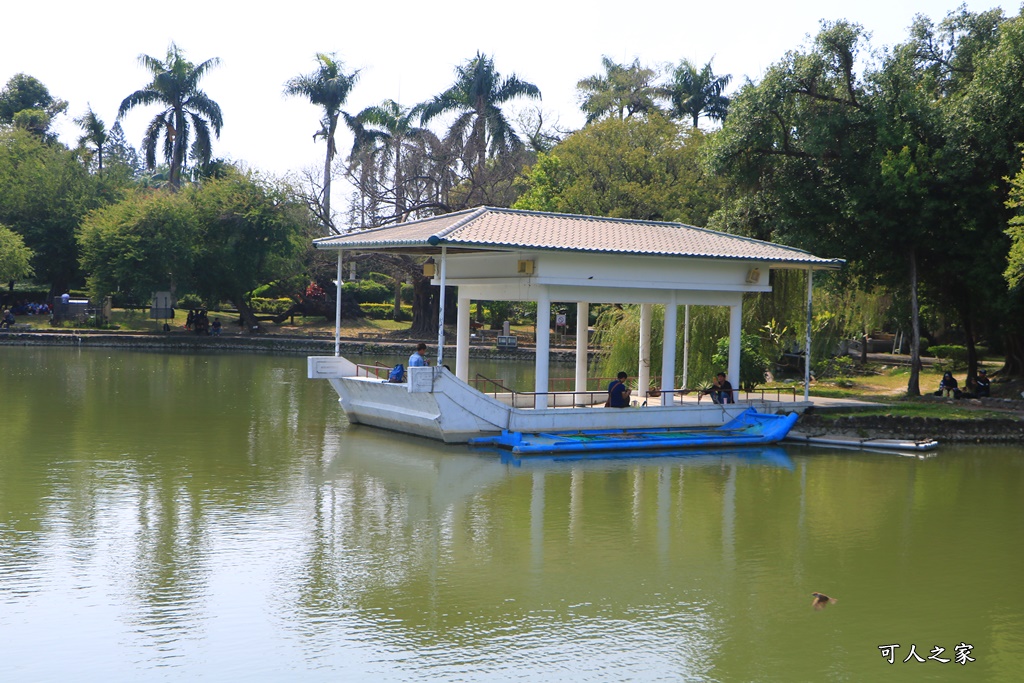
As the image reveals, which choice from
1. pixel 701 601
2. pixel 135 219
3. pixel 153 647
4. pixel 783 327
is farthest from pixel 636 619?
pixel 135 219

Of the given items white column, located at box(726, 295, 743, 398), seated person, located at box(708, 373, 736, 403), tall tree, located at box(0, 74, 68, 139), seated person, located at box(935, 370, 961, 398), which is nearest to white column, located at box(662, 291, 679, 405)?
seated person, located at box(708, 373, 736, 403)

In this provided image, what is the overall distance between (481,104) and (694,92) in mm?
12525

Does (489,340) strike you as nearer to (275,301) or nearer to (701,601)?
(275,301)

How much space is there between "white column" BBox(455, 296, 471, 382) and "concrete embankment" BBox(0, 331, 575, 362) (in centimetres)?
1868

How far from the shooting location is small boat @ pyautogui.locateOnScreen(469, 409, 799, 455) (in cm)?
2041

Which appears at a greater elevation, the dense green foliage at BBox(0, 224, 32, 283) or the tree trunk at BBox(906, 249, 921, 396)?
the dense green foliage at BBox(0, 224, 32, 283)

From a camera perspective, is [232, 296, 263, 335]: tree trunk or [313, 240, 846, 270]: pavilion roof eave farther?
[232, 296, 263, 335]: tree trunk

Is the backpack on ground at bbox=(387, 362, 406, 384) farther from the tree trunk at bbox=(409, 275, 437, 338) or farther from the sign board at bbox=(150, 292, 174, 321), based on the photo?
the sign board at bbox=(150, 292, 174, 321)

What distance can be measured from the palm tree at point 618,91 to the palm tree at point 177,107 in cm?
2198

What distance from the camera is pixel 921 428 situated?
2306 centimetres

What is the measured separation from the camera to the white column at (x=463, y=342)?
23531mm

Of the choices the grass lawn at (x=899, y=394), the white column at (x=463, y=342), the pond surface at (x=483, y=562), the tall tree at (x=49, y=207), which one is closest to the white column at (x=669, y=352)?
the pond surface at (x=483, y=562)

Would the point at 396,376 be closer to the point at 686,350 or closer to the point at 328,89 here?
the point at 686,350

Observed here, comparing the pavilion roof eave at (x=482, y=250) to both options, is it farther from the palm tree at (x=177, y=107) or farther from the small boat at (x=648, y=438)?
the palm tree at (x=177, y=107)
